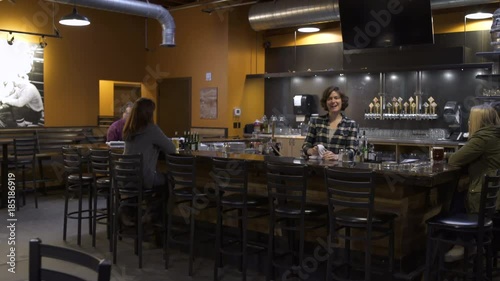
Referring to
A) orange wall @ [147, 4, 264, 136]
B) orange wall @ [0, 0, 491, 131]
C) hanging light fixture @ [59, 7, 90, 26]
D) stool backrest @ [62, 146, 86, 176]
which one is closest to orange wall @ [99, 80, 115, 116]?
orange wall @ [0, 0, 491, 131]

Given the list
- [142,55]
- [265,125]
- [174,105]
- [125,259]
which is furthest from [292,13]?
[125,259]

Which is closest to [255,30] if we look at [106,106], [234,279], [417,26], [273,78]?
[273,78]

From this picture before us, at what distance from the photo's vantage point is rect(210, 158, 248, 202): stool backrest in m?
4.40

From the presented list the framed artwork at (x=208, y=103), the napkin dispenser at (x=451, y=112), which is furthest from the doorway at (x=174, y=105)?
the napkin dispenser at (x=451, y=112)

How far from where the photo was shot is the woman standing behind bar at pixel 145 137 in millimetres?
5070

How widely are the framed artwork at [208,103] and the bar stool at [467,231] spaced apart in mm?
7226

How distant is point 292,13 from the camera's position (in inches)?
363

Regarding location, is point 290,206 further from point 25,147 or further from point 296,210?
point 25,147

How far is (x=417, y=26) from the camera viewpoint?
7.96 meters

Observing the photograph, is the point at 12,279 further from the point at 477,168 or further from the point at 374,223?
the point at 477,168

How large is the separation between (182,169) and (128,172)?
56 centimetres

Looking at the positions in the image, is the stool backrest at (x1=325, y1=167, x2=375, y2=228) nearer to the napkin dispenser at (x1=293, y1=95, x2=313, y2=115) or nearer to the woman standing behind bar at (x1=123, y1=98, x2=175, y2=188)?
the woman standing behind bar at (x1=123, y1=98, x2=175, y2=188)

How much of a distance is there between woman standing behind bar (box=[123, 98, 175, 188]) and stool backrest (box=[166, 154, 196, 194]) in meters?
0.31

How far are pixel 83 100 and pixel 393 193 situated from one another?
8017 mm
